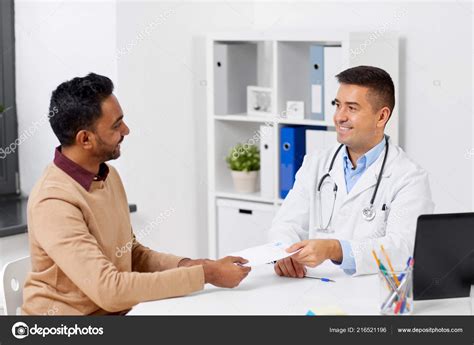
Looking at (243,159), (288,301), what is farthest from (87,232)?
(243,159)

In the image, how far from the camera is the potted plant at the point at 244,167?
13.5ft

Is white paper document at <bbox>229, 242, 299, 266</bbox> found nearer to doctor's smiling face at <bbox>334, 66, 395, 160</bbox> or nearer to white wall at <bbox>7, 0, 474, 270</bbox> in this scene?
doctor's smiling face at <bbox>334, 66, 395, 160</bbox>

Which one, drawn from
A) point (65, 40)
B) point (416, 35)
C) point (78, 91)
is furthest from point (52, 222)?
point (416, 35)

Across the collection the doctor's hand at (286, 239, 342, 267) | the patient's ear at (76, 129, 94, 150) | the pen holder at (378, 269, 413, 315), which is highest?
the patient's ear at (76, 129, 94, 150)

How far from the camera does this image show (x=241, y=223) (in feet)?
13.6

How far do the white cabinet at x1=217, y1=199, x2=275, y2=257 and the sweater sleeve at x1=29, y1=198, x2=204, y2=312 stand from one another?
200 centimetres

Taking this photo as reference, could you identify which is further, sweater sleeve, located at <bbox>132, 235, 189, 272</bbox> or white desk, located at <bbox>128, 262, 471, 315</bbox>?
sweater sleeve, located at <bbox>132, 235, 189, 272</bbox>

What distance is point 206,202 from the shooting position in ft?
14.2

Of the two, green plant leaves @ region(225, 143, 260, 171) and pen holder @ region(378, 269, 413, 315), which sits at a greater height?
green plant leaves @ region(225, 143, 260, 171)

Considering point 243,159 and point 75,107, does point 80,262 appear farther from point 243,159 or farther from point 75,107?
point 243,159

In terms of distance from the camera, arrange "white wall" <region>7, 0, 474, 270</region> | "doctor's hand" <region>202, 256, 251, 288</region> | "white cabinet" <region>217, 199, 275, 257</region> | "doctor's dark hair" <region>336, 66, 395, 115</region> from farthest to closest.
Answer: "white cabinet" <region>217, 199, 275, 257</region> → "white wall" <region>7, 0, 474, 270</region> → "doctor's dark hair" <region>336, 66, 395, 115</region> → "doctor's hand" <region>202, 256, 251, 288</region>

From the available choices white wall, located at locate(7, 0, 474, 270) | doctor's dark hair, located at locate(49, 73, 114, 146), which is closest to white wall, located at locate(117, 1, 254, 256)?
white wall, located at locate(7, 0, 474, 270)

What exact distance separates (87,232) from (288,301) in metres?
0.53

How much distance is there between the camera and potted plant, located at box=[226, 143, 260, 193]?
4125 mm
